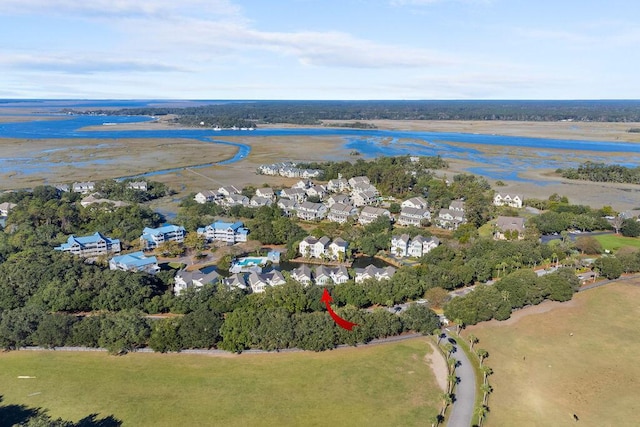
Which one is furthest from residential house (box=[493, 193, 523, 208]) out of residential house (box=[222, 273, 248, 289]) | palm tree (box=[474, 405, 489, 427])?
palm tree (box=[474, 405, 489, 427])

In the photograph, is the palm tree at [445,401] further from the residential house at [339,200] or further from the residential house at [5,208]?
the residential house at [5,208]

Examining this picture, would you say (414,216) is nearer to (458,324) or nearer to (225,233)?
(225,233)

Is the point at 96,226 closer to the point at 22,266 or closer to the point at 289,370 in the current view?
the point at 22,266

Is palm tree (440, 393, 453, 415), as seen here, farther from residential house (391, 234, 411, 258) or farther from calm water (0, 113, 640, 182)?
calm water (0, 113, 640, 182)

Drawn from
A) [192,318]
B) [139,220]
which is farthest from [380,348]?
[139,220]

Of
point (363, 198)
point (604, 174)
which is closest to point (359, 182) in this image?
point (363, 198)

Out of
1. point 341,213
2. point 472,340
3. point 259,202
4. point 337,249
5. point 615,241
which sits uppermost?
point 259,202
